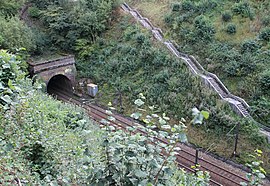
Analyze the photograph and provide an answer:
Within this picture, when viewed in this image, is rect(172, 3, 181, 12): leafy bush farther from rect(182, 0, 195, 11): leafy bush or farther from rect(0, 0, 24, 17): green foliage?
rect(0, 0, 24, 17): green foliage

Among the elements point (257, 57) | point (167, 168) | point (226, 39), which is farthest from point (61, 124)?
point (226, 39)

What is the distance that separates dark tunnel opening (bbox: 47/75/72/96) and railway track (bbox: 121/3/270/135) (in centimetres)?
965

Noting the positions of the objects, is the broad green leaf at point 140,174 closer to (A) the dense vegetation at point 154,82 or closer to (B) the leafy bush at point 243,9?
(A) the dense vegetation at point 154,82

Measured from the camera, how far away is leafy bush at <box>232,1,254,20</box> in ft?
74.8

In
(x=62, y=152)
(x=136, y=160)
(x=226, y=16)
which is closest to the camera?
(x=136, y=160)

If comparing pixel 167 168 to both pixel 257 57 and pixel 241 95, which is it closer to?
pixel 241 95

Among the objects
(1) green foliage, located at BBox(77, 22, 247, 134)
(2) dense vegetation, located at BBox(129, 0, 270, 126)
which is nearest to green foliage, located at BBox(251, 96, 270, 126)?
(2) dense vegetation, located at BBox(129, 0, 270, 126)

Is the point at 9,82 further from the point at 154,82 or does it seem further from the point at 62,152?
the point at 154,82

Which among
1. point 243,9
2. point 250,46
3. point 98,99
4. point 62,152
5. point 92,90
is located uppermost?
point 243,9

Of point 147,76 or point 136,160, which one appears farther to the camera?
point 147,76

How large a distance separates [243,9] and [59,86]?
739 inches

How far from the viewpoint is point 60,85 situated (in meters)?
25.9

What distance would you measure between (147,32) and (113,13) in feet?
20.0

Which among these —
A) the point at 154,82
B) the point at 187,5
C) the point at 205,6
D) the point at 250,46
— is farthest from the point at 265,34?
the point at 154,82
